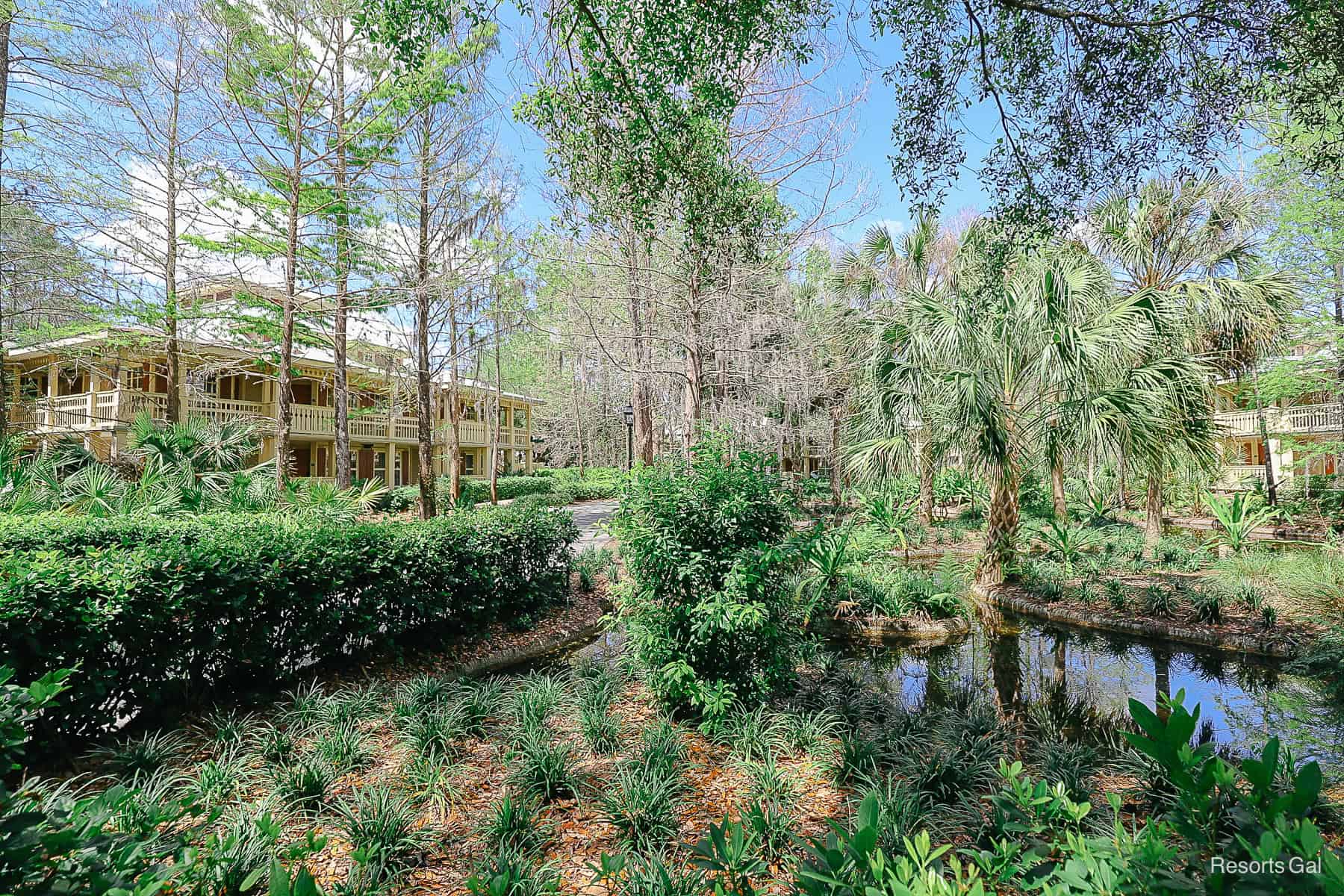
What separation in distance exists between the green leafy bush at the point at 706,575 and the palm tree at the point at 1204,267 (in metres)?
9.43

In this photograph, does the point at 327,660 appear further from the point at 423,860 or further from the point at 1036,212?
the point at 1036,212

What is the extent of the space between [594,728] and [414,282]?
9628 millimetres

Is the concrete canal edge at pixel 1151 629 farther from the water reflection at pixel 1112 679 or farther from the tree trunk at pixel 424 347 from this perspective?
the tree trunk at pixel 424 347

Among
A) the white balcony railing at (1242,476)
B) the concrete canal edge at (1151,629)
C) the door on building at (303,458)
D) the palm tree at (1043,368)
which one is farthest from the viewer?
the door on building at (303,458)

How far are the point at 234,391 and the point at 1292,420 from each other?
3693cm

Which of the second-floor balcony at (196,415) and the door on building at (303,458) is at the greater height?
the second-floor balcony at (196,415)

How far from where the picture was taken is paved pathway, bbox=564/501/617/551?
262 inches

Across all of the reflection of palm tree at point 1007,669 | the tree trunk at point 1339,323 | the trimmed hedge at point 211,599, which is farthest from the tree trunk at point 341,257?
the tree trunk at point 1339,323

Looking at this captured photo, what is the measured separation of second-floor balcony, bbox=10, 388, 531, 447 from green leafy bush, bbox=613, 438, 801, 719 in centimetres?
1198

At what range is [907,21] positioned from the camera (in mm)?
4863

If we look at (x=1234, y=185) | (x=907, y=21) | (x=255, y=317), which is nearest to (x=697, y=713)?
(x=907, y=21)

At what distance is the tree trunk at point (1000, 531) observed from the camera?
347 inches

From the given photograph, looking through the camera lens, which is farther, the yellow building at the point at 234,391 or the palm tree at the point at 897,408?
the yellow building at the point at 234,391

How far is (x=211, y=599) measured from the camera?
402cm
